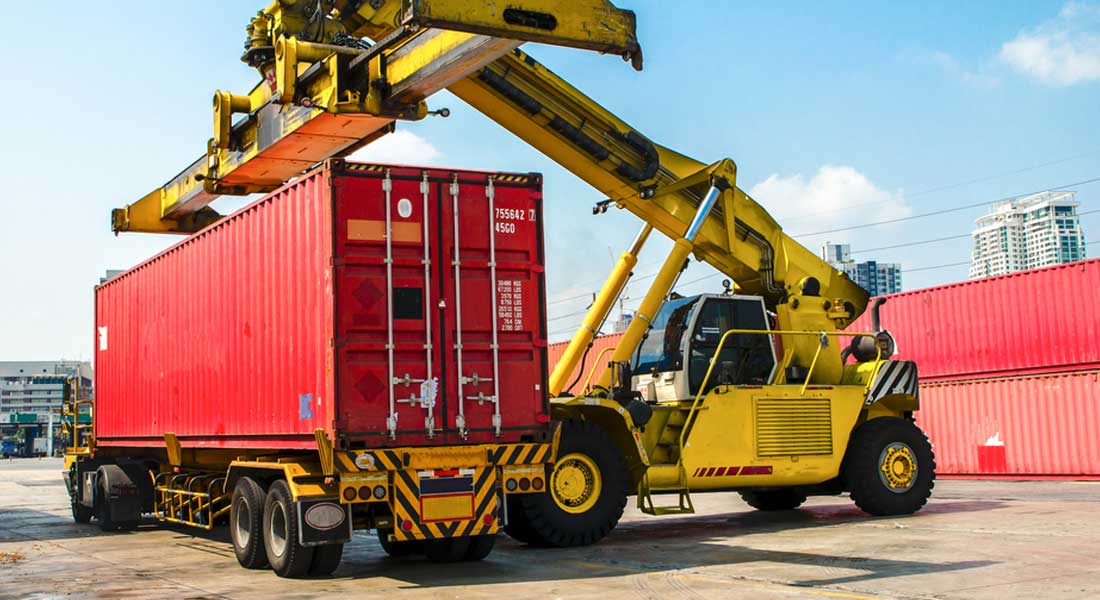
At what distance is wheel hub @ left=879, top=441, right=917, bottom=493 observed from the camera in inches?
564

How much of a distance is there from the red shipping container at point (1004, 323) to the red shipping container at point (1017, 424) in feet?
1.24

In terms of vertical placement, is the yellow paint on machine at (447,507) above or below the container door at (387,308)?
below

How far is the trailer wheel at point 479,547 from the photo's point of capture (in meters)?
10.7

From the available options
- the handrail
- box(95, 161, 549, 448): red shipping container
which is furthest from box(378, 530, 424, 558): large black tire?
the handrail

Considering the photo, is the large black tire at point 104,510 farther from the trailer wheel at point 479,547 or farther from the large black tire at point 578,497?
the trailer wheel at point 479,547

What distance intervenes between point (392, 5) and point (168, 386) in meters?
5.63

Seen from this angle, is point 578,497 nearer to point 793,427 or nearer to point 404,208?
point 793,427

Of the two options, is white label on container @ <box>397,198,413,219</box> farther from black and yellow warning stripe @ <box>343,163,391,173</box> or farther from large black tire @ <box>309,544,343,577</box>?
large black tire @ <box>309,544,343,577</box>

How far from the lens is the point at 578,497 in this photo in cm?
1172

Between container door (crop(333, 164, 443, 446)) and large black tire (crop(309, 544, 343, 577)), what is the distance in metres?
1.07

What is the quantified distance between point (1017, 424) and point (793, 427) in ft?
38.8

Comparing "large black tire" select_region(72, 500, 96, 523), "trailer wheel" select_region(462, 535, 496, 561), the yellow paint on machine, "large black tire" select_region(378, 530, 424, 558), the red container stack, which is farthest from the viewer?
the red container stack

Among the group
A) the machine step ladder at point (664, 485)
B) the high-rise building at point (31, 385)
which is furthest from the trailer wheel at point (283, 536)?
the high-rise building at point (31, 385)

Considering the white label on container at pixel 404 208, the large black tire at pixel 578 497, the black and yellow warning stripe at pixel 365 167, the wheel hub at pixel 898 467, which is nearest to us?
the black and yellow warning stripe at pixel 365 167
